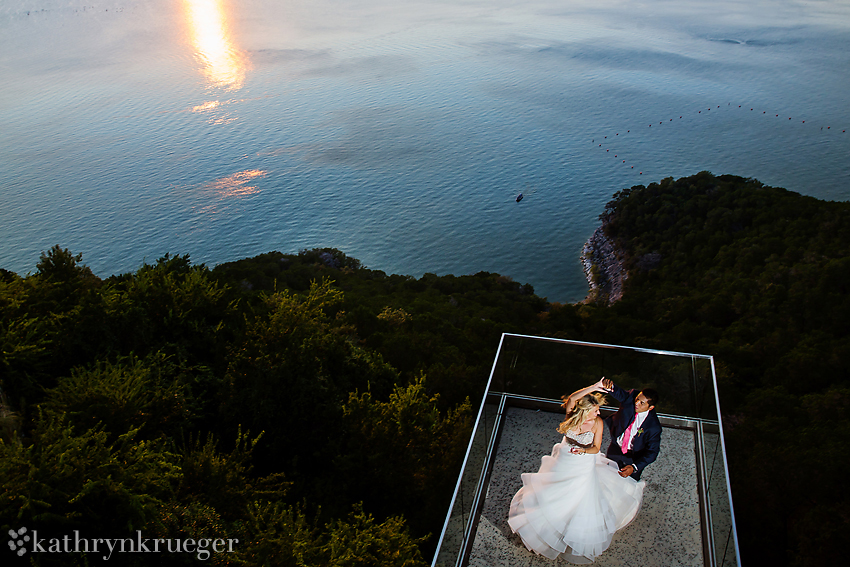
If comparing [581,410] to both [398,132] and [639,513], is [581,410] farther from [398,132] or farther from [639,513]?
[398,132]

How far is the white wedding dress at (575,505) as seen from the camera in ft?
20.1

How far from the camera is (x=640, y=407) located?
6.26m

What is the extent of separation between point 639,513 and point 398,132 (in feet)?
207

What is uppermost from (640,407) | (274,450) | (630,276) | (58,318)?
(640,407)

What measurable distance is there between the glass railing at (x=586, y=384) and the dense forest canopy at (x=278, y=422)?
10.4 ft

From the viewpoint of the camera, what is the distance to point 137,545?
8.41 m

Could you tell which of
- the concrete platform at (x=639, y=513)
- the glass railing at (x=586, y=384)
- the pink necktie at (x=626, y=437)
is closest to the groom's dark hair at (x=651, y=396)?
the pink necktie at (x=626, y=437)

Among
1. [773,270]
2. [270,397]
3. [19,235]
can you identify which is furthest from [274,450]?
[19,235]

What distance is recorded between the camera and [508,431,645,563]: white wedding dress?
612 centimetres

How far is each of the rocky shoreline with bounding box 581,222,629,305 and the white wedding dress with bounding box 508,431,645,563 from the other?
40.8 m

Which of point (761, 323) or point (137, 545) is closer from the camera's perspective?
point (137, 545)

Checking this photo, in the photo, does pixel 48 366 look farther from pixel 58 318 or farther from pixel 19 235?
pixel 19 235

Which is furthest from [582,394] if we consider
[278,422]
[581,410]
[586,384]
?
[278,422]

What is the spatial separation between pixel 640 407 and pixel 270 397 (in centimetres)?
887
